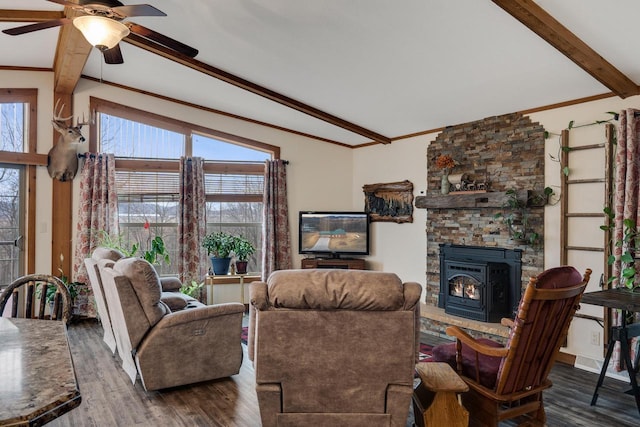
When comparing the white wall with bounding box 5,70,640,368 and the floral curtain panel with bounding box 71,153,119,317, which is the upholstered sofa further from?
the white wall with bounding box 5,70,640,368

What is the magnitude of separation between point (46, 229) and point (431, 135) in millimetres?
5119

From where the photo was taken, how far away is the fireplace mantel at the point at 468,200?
181 inches

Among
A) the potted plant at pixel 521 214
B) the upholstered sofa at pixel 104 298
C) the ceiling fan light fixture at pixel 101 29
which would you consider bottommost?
the upholstered sofa at pixel 104 298

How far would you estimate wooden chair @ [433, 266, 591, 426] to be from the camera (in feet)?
7.44

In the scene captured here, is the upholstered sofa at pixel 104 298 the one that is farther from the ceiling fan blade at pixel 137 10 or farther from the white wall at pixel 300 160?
the white wall at pixel 300 160

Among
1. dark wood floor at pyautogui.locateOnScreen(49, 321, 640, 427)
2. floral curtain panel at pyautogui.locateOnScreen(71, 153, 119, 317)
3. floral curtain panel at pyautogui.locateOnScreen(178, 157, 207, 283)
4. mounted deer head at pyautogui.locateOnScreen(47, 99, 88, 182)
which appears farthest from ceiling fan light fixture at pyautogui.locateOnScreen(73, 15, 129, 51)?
floral curtain panel at pyautogui.locateOnScreen(178, 157, 207, 283)

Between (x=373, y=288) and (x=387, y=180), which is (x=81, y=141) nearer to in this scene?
(x=387, y=180)

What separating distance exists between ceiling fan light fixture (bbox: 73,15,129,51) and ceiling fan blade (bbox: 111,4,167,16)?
9 cm

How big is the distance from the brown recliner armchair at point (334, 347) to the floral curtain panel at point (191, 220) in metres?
4.21

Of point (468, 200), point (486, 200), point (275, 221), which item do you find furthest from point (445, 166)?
point (275, 221)

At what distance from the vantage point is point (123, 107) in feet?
19.9

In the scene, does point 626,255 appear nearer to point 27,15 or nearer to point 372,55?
point 372,55

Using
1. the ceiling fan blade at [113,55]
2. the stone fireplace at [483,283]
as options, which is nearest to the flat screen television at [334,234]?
the stone fireplace at [483,283]

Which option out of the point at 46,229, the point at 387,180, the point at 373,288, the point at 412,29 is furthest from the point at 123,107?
the point at 373,288
